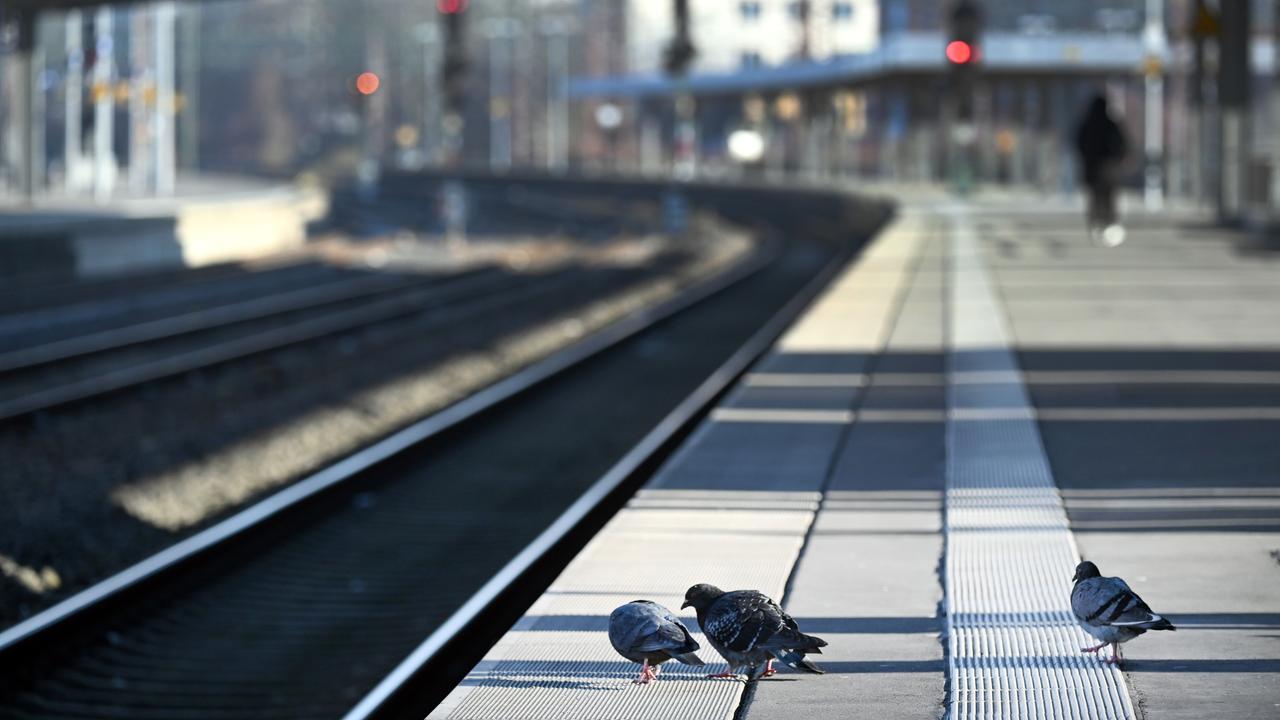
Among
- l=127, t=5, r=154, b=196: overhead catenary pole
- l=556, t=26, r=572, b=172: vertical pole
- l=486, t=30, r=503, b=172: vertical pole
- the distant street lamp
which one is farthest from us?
l=556, t=26, r=572, b=172: vertical pole

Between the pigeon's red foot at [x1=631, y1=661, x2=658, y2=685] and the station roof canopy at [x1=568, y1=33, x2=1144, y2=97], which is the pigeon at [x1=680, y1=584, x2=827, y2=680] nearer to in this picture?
the pigeon's red foot at [x1=631, y1=661, x2=658, y2=685]

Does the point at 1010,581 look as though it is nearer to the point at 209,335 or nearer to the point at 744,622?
the point at 744,622

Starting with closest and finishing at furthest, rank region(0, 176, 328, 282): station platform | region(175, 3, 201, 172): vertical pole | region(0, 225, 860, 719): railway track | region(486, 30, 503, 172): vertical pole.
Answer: region(0, 225, 860, 719): railway track → region(0, 176, 328, 282): station platform → region(175, 3, 201, 172): vertical pole → region(486, 30, 503, 172): vertical pole

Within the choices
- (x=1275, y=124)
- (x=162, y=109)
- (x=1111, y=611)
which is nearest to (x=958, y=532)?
(x=1111, y=611)

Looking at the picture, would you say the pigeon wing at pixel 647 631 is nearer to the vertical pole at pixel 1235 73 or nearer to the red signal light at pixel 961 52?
the red signal light at pixel 961 52

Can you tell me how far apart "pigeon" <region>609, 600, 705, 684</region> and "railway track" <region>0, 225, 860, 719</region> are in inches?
58.9

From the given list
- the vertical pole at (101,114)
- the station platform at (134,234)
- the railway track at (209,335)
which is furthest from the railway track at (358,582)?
the vertical pole at (101,114)

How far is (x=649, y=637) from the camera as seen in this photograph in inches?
236

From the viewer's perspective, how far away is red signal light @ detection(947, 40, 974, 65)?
31.4 meters

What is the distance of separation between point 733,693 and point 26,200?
38513 millimetres

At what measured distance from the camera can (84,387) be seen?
18203mm

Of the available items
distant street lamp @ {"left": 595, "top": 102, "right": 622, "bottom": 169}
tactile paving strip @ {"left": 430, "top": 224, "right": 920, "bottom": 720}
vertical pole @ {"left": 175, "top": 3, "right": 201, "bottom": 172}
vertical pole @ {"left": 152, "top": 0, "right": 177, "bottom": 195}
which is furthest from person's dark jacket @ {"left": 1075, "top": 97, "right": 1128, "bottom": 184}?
distant street lamp @ {"left": 595, "top": 102, "right": 622, "bottom": 169}

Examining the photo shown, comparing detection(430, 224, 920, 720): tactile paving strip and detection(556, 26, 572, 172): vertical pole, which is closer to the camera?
detection(430, 224, 920, 720): tactile paving strip

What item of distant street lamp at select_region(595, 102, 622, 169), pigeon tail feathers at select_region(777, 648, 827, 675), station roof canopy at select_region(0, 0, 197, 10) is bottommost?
pigeon tail feathers at select_region(777, 648, 827, 675)
